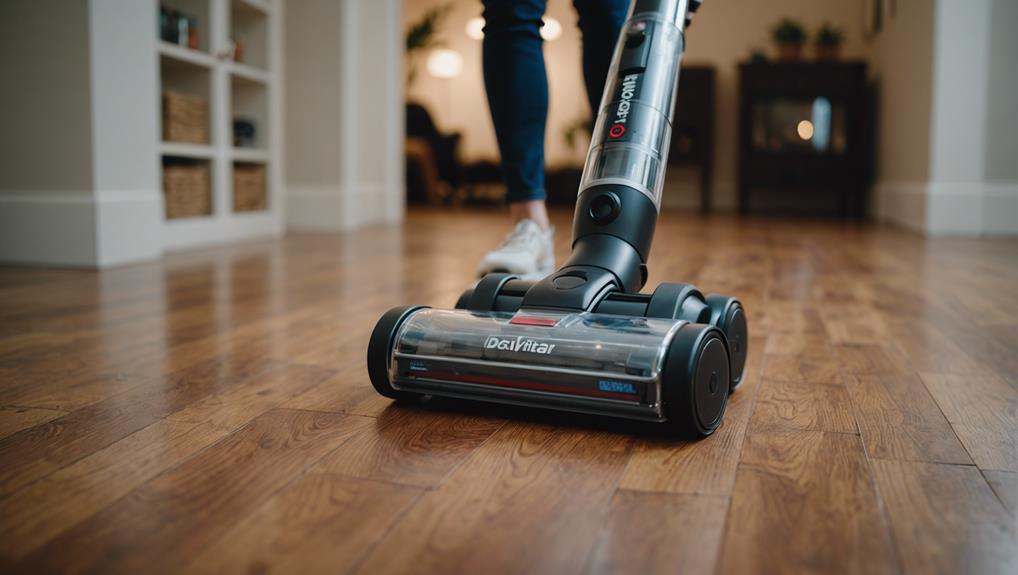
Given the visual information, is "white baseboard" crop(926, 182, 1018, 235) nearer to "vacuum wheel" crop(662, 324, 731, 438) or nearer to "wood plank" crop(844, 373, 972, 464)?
"wood plank" crop(844, 373, 972, 464)

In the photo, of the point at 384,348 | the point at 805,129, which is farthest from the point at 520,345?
the point at 805,129

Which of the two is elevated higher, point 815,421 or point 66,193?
point 66,193

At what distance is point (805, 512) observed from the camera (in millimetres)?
567

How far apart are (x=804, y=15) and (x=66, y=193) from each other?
5.16 m

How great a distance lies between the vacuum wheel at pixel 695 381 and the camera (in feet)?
2.21

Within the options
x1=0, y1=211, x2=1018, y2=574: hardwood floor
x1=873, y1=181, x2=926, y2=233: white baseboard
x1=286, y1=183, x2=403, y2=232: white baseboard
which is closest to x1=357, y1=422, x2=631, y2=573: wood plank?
x1=0, y1=211, x2=1018, y2=574: hardwood floor

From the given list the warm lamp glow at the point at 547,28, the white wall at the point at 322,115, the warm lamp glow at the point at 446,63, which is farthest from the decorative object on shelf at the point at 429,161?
the white wall at the point at 322,115

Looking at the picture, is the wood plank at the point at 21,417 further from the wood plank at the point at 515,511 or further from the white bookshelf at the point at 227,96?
the white bookshelf at the point at 227,96

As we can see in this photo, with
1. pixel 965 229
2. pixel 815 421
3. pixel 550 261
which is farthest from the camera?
pixel 965 229

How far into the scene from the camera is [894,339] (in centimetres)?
122

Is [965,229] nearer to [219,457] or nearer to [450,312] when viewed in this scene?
[450,312]

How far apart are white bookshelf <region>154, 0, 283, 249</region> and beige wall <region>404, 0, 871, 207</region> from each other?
10.6ft

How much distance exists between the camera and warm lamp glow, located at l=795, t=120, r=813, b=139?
17.1 ft

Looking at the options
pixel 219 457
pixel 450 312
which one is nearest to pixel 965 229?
pixel 450 312
